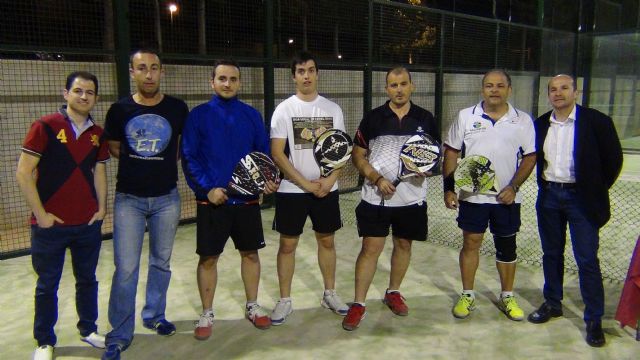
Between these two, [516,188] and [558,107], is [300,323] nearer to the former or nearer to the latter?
[516,188]

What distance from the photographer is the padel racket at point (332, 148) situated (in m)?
2.89

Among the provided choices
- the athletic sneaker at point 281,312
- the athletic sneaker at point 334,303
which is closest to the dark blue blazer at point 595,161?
the athletic sneaker at point 334,303

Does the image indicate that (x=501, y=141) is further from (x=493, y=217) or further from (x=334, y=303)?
(x=334, y=303)

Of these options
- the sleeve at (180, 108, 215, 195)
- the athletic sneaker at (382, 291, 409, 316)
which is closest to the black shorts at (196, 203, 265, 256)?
the sleeve at (180, 108, 215, 195)

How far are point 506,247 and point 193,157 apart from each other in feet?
6.26

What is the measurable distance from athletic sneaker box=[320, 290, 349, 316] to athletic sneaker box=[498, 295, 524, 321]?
97 cm

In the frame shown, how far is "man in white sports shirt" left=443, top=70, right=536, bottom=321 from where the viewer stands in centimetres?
292

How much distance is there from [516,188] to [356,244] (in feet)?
6.84

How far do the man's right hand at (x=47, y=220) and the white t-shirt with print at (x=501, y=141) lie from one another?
7.30 feet

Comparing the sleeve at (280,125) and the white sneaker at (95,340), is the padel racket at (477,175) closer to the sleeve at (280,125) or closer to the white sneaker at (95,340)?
the sleeve at (280,125)

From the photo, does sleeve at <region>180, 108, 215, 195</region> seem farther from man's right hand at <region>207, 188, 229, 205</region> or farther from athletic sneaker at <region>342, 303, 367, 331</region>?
athletic sneaker at <region>342, 303, 367, 331</region>

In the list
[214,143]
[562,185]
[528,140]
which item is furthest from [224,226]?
[562,185]

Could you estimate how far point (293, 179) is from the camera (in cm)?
290

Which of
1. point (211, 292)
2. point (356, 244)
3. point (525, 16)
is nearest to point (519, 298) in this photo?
point (356, 244)
